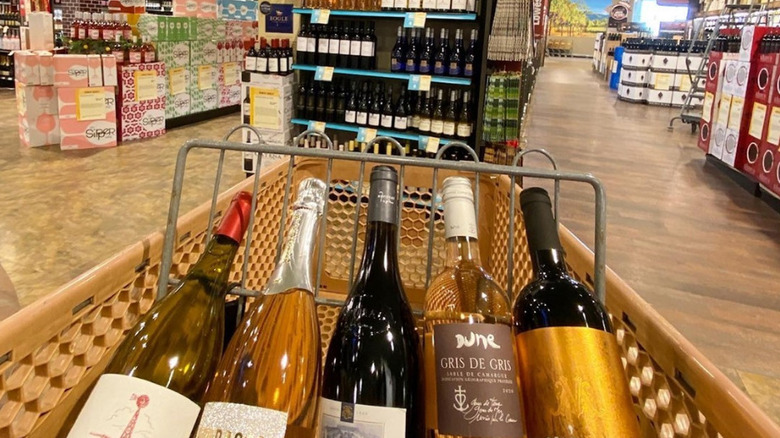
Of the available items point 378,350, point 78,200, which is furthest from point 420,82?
point 378,350

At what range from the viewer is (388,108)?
451 cm

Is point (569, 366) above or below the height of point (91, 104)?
above

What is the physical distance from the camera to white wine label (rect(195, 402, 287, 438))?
0.63 metres

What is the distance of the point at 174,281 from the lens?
0.93 metres

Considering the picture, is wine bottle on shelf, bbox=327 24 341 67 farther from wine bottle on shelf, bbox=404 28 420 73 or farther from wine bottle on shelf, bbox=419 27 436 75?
wine bottle on shelf, bbox=419 27 436 75

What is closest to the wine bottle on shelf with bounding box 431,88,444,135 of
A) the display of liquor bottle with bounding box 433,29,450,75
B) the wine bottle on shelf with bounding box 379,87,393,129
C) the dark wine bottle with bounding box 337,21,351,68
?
the display of liquor bottle with bounding box 433,29,450,75

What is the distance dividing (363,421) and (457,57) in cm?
375

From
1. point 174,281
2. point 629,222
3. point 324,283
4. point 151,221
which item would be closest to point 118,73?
point 151,221

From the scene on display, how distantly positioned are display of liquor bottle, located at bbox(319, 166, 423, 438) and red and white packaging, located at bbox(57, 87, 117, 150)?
238 inches

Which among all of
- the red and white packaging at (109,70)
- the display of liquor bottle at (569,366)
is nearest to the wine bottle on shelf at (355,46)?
the red and white packaging at (109,70)

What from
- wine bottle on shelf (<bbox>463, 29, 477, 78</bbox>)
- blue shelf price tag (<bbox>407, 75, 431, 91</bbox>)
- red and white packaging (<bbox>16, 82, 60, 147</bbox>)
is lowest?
red and white packaging (<bbox>16, 82, 60, 147</bbox>)

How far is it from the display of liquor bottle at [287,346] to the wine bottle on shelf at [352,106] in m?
3.70

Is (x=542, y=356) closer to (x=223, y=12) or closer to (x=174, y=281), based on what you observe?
(x=174, y=281)

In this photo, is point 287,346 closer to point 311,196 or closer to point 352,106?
point 311,196
